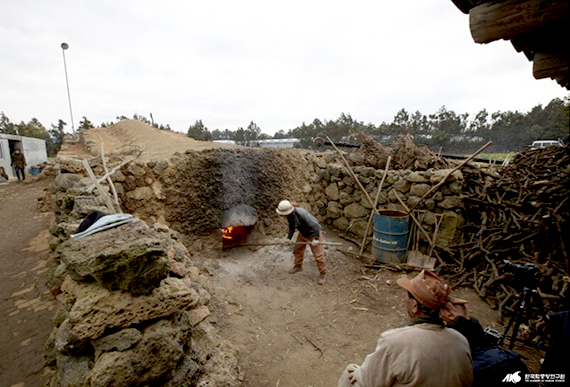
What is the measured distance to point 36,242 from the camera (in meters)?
7.25

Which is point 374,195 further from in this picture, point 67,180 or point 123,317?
point 67,180

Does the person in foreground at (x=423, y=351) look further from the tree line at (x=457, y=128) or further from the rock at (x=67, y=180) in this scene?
the tree line at (x=457, y=128)

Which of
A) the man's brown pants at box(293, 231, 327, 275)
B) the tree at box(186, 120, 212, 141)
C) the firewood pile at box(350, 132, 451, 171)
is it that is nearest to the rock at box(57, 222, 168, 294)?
the man's brown pants at box(293, 231, 327, 275)

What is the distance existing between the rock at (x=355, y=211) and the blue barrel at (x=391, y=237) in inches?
46.5

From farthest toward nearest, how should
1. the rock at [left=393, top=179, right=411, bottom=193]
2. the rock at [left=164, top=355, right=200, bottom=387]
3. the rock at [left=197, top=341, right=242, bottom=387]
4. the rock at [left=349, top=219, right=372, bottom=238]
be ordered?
the rock at [left=349, top=219, right=372, bottom=238], the rock at [left=393, top=179, right=411, bottom=193], the rock at [left=197, top=341, right=242, bottom=387], the rock at [left=164, top=355, right=200, bottom=387]

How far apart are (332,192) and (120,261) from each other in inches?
265

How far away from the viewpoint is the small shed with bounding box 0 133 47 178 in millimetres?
17547

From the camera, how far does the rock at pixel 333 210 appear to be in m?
8.02

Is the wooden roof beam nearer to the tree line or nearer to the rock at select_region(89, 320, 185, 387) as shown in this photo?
the rock at select_region(89, 320, 185, 387)

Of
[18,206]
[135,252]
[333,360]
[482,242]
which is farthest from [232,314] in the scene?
[18,206]

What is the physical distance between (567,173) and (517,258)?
7.41ft

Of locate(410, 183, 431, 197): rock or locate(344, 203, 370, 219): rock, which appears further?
locate(344, 203, 370, 219): rock

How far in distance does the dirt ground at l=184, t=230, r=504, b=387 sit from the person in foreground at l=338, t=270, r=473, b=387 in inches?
75.4

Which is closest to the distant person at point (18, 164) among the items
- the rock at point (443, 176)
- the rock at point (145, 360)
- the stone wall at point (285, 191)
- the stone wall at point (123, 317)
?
the stone wall at point (285, 191)
